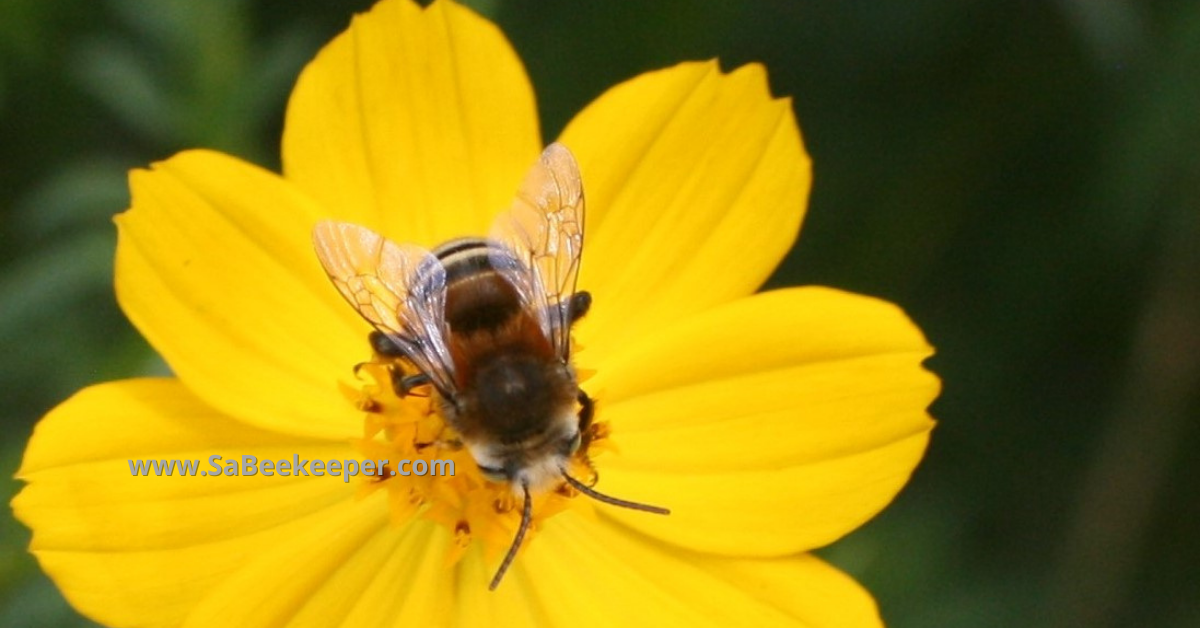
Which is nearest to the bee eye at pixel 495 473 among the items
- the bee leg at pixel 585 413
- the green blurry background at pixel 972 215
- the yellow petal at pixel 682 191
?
the bee leg at pixel 585 413

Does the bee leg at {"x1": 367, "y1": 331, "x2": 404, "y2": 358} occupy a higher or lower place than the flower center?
higher

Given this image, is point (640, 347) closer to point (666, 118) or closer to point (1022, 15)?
point (666, 118)

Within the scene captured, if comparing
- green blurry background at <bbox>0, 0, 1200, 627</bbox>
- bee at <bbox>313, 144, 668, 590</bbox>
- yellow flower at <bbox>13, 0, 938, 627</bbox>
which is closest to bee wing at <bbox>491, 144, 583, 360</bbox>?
bee at <bbox>313, 144, 668, 590</bbox>

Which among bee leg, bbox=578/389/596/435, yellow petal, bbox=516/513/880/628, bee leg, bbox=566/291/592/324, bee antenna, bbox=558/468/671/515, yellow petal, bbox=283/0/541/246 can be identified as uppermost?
yellow petal, bbox=283/0/541/246

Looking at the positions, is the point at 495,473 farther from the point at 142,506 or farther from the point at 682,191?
the point at 682,191

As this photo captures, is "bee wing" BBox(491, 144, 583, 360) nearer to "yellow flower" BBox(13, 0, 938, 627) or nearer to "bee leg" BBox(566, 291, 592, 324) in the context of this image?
"bee leg" BBox(566, 291, 592, 324)

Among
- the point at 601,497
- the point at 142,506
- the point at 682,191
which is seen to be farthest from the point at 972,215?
the point at 142,506

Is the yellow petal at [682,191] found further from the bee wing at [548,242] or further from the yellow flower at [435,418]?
the bee wing at [548,242]

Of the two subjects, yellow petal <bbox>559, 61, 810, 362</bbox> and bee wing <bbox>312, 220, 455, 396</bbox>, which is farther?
yellow petal <bbox>559, 61, 810, 362</bbox>
